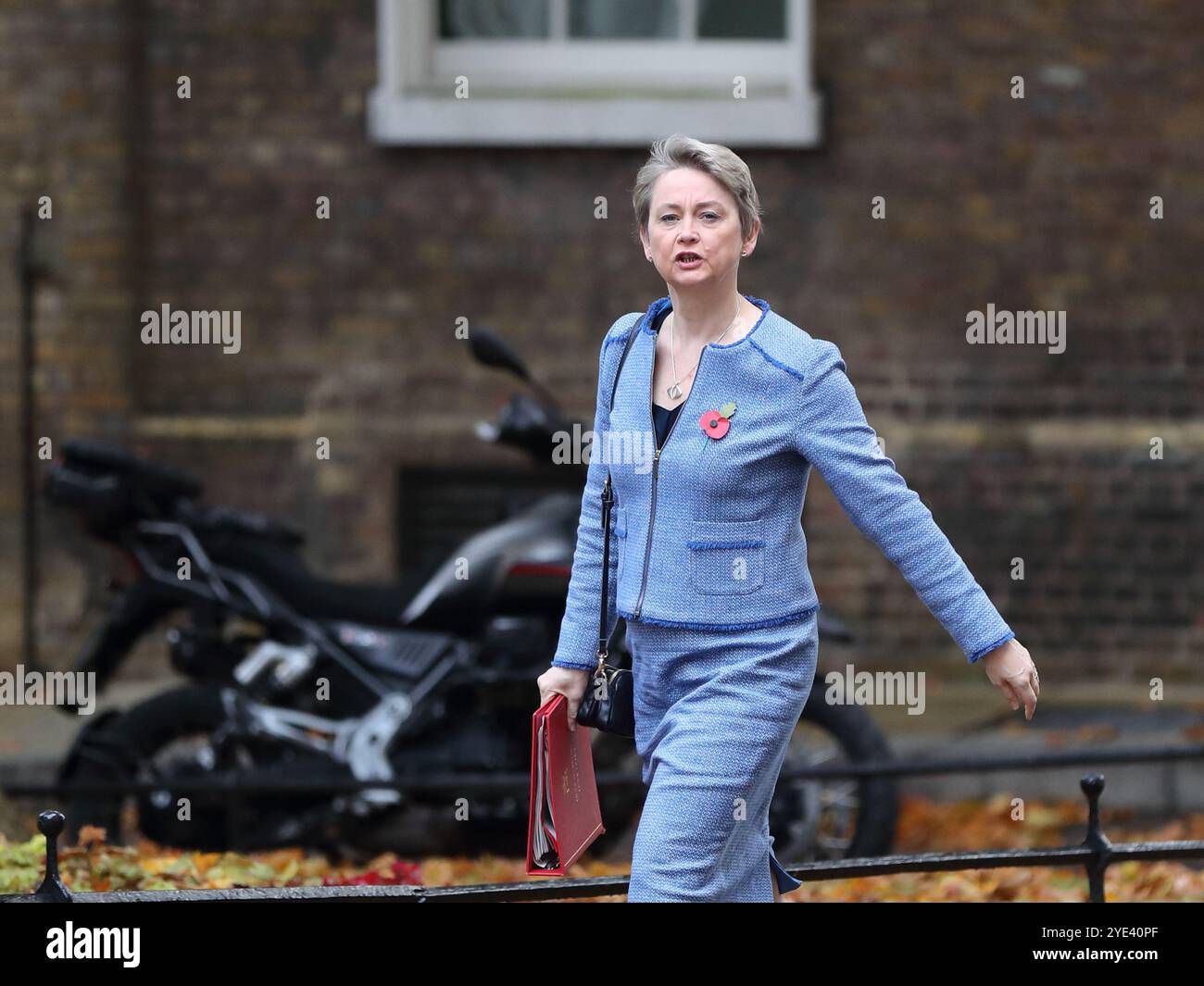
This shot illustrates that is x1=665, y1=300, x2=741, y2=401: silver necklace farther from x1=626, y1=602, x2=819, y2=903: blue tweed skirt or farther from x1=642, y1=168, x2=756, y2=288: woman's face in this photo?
x1=626, y1=602, x2=819, y2=903: blue tweed skirt

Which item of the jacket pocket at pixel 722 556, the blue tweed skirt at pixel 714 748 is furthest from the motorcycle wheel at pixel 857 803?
the jacket pocket at pixel 722 556

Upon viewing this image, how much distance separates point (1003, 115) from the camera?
9000mm

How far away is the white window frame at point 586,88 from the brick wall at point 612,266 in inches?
4.4

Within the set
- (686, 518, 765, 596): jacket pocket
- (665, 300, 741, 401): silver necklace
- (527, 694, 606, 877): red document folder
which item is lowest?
(527, 694, 606, 877): red document folder

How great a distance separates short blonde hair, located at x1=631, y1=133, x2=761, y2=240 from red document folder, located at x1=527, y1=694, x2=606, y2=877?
0.93m

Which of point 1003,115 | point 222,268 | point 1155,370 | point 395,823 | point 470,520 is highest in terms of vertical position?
point 1003,115

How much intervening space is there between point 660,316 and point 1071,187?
5982 mm

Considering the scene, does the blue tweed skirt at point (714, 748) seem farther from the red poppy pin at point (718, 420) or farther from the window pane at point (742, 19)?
the window pane at point (742, 19)

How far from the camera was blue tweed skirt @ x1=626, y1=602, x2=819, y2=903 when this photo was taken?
3.21 meters

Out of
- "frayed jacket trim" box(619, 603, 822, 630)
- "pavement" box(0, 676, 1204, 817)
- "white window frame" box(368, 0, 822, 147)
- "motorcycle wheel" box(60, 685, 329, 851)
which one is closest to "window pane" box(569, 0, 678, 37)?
"white window frame" box(368, 0, 822, 147)

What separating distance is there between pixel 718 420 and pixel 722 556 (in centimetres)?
24

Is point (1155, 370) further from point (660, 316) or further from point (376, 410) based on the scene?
point (660, 316)

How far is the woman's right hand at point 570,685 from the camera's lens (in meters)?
3.45
